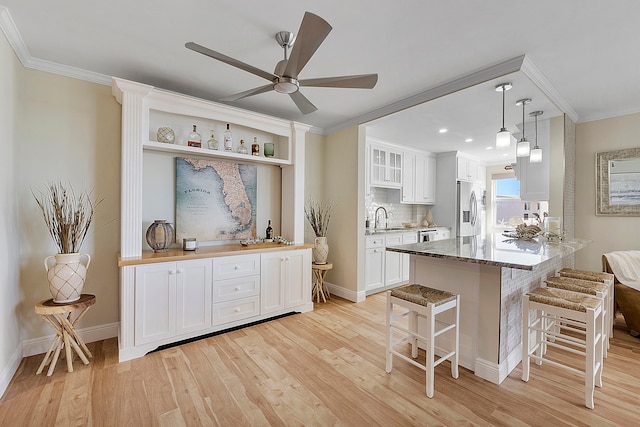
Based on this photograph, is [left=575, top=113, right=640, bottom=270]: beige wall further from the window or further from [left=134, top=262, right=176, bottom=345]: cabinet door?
[left=134, top=262, right=176, bottom=345]: cabinet door

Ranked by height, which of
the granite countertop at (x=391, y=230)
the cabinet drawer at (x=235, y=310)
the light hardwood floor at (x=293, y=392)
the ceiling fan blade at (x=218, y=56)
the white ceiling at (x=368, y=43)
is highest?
the white ceiling at (x=368, y=43)

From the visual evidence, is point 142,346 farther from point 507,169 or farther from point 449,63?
point 507,169

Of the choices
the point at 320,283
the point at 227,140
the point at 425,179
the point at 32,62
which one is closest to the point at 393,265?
the point at 320,283

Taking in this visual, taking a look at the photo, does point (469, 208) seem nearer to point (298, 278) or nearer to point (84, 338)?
point (298, 278)

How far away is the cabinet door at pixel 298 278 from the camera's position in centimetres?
347

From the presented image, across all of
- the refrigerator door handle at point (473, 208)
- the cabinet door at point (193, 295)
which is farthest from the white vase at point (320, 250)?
the refrigerator door handle at point (473, 208)

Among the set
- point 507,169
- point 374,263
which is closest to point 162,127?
point 374,263

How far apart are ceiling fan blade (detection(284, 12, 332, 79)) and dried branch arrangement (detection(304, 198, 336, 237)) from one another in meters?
2.57

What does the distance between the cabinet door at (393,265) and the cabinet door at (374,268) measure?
113 millimetres

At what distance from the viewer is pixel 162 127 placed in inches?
120

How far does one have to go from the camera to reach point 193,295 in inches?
110

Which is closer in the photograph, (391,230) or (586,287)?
(586,287)

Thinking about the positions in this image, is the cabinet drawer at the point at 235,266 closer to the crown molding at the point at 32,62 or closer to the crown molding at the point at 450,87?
the crown molding at the point at 32,62

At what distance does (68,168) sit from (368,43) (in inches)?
113
